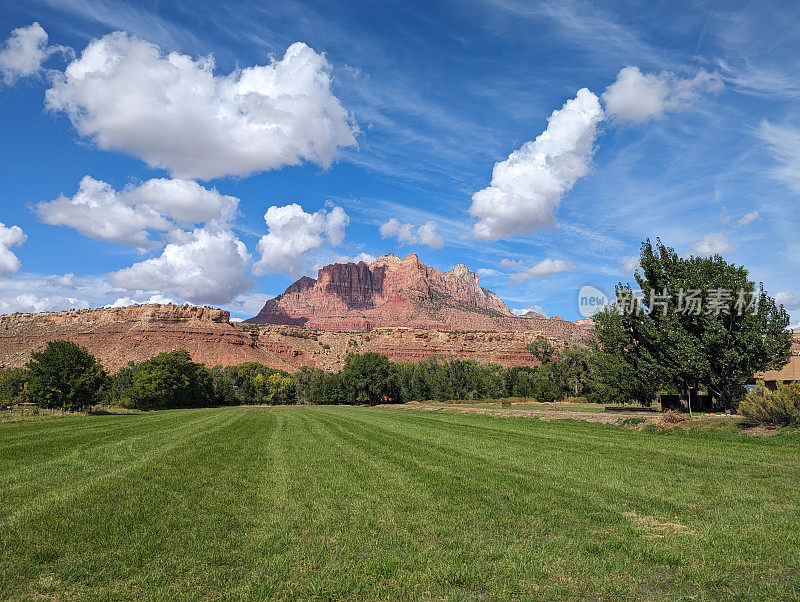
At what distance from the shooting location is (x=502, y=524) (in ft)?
22.1

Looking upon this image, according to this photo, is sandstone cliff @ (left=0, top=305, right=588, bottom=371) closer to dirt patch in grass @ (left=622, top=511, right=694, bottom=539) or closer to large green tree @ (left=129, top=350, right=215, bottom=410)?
large green tree @ (left=129, top=350, right=215, bottom=410)

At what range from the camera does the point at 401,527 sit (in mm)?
6609

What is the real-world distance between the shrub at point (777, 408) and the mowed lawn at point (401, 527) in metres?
7.57

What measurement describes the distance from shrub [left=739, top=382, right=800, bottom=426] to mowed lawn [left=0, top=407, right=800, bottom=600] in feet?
24.8

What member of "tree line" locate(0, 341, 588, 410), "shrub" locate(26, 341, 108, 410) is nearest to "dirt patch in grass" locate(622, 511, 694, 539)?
"shrub" locate(26, 341, 108, 410)

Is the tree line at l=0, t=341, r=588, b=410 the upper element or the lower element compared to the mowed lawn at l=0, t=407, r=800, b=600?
lower

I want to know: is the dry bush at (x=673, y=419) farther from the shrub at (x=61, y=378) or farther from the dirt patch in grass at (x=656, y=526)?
the shrub at (x=61, y=378)

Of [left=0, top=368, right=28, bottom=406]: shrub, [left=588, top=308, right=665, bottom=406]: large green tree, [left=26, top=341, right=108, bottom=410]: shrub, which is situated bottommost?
[left=0, top=368, right=28, bottom=406]: shrub

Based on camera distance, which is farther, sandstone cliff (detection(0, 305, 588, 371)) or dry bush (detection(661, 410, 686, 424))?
sandstone cliff (detection(0, 305, 588, 371))

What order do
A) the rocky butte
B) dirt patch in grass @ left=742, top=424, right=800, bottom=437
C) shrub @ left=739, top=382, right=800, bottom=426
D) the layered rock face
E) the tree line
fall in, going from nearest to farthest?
dirt patch in grass @ left=742, top=424, right=800, bottom=437, shrub @ left=739, top=382, right=800, bottom=426, the tree line, the layered rock face, the rocky butte

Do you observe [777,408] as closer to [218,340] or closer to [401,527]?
[401,527]

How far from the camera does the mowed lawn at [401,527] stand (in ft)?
15.5

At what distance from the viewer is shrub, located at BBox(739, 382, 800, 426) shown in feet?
60.8

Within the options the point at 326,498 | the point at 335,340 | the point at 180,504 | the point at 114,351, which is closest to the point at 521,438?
the point at 326,498
